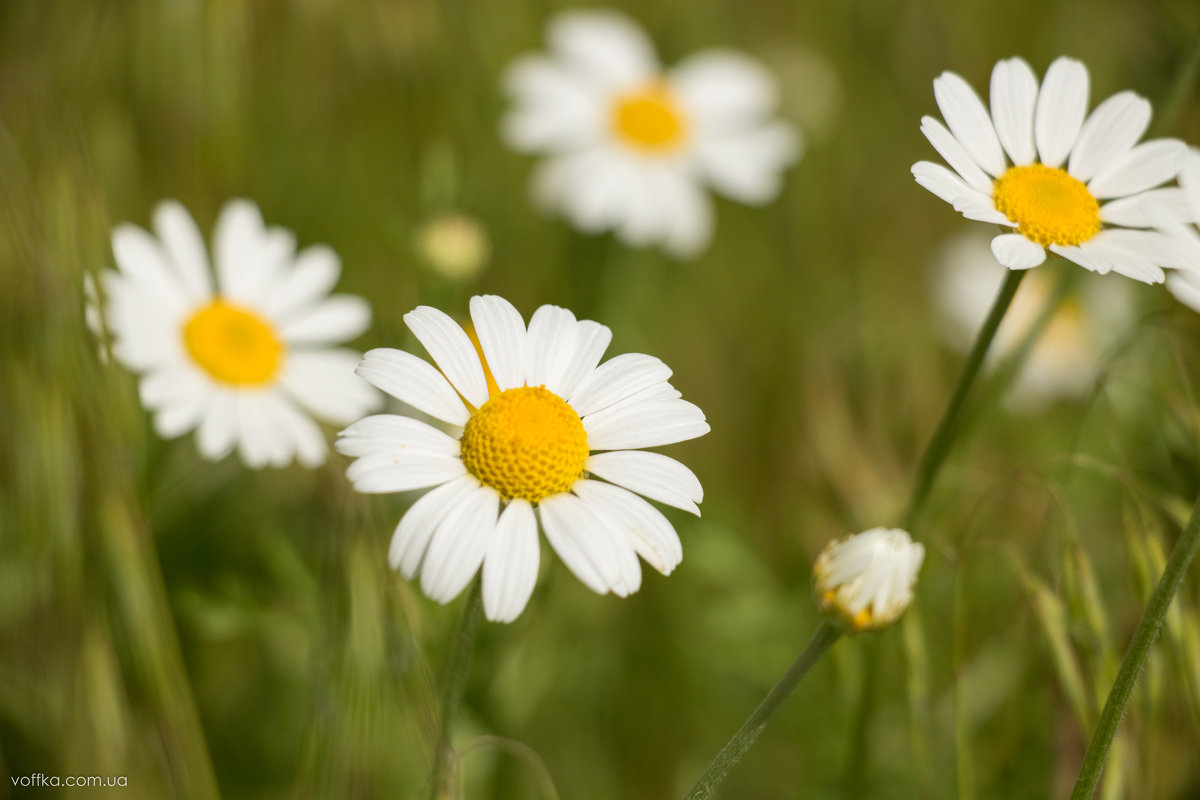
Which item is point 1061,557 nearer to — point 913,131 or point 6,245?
point 6,245

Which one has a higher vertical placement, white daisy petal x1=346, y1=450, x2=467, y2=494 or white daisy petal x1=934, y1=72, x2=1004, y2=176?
white daisy petal x1=934, y1=72, x2=1004, y2=176

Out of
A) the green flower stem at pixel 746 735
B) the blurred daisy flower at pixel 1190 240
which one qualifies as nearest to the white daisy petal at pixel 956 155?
the blurred daisy flower at pixel 1190 240

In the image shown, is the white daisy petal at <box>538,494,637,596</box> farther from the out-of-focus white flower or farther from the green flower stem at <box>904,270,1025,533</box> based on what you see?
the out-of-focus white flower

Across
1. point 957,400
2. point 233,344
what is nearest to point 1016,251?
point 957,400

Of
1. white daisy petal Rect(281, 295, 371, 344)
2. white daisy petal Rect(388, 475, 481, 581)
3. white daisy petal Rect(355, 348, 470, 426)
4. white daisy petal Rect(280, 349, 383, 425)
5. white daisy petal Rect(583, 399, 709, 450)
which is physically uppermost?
white daisy petal Rect(281, 295, 371, 344)

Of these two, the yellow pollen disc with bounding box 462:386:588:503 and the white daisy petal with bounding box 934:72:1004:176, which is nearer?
the yellow pollen disc with bounding box 462:386:588:503

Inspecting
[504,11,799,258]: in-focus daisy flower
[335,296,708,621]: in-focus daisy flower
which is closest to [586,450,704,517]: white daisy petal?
[335,296,708,621]: in-focus daisy flower
